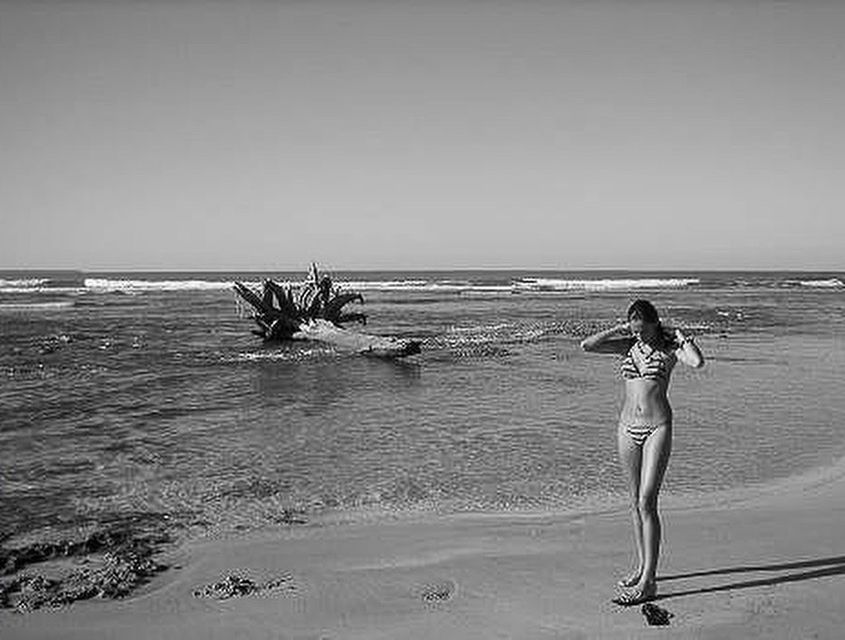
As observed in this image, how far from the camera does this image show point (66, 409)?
38.5 ft

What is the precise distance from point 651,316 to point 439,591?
212 centimetres

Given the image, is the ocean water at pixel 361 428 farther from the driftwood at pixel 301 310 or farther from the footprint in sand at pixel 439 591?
the footprint in sand at pixel 439 591

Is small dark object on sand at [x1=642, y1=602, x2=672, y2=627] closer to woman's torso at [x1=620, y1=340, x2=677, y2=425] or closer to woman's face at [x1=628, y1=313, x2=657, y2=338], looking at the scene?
woman's torso at [x1=620, y1=340, x2=677, y2=425]

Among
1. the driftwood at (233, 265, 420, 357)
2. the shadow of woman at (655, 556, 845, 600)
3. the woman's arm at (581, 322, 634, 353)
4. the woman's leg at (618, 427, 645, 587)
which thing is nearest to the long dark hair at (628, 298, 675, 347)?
the woman's arm at (581, 322, 634, 353)

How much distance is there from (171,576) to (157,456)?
374cm

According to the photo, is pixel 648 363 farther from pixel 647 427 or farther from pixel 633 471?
pixel 633 471

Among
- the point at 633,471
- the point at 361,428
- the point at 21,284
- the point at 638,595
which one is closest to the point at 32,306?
the point at 21,284

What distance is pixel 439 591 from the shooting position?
16.0 feet

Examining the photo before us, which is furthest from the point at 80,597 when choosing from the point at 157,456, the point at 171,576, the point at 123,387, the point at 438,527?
the point at 123,387

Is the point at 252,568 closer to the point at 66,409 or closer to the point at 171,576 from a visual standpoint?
the point at 171,576

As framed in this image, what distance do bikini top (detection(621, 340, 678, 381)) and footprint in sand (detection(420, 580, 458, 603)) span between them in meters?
1.71

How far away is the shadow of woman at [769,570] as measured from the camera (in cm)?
479

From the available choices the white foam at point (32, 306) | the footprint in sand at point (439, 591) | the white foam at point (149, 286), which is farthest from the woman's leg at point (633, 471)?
the white foam at point (149, 286)

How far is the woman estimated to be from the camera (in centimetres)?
465
